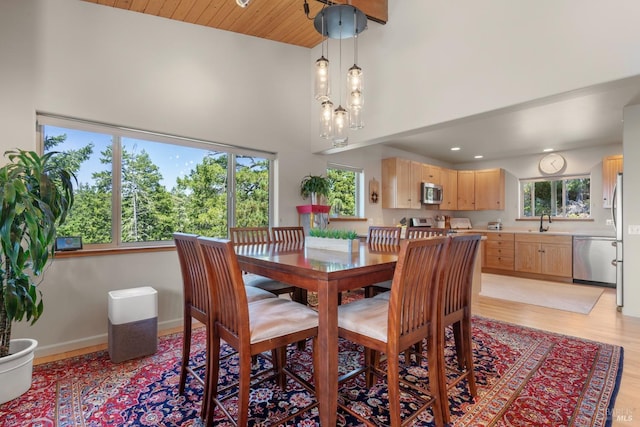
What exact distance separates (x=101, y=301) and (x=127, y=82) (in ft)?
6.56

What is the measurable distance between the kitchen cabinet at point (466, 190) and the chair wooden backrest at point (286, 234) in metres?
4.84

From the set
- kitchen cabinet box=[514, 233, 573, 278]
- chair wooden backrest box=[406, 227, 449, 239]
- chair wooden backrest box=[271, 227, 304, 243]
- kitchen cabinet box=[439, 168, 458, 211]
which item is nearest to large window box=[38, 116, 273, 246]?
chair wooden backrest box=[271, 227, 304, 243]

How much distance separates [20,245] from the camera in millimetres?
1962

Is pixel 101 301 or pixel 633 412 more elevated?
pixel 101 301

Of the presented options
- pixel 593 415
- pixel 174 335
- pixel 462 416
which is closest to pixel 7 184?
pixel 174 335

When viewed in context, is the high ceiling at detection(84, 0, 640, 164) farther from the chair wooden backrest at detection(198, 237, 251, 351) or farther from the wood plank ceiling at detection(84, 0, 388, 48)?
the chair wooden backrest at detection(198, 237, 251, 351)

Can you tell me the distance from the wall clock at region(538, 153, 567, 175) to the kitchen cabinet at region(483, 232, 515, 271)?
146cm

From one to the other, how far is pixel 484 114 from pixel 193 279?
105 inches

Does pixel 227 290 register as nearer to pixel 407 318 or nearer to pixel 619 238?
pixel 407 318

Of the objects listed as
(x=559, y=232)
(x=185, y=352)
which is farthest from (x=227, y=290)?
(x=559, y=232)

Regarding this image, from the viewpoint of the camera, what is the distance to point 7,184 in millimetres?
1829

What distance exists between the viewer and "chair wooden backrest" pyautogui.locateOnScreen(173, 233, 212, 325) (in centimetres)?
168

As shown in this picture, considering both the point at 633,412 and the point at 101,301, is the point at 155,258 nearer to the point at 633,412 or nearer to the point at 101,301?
the point at 101,301

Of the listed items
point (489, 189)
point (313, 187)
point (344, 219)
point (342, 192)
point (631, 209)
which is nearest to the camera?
point (631, 209)
